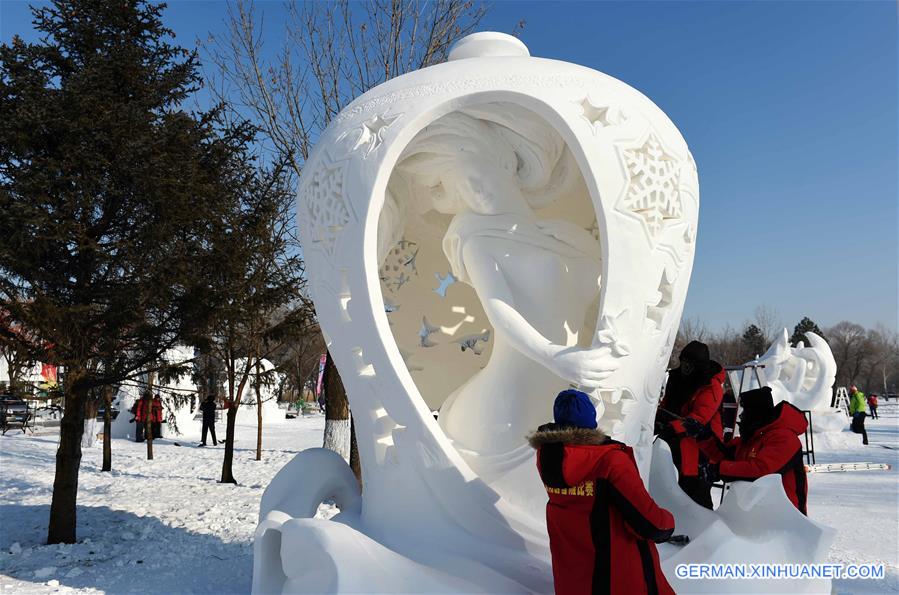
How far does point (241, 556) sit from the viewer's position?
5.44 m

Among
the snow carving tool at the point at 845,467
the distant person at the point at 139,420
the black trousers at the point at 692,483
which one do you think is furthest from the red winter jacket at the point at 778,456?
the distant person at the point at 139,420

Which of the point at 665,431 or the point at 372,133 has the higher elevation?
the point at 372,133

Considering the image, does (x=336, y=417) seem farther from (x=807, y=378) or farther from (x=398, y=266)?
(x=807, y=378)

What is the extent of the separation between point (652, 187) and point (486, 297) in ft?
3.62

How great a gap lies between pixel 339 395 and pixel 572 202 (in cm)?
547

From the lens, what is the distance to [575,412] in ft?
8.28

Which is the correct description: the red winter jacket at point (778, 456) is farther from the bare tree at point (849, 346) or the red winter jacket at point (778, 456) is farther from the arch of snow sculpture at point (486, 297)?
the bare tree at point (849, 346)

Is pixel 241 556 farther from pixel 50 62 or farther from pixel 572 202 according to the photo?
pixel 50 62

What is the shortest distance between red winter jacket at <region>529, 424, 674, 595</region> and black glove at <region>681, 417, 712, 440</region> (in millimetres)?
1674

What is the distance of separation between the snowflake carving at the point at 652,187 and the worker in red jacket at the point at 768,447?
3.80ft

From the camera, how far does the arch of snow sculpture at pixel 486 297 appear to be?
345 centimetres

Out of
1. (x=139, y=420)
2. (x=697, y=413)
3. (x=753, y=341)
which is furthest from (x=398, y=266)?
(x=753, y=341)

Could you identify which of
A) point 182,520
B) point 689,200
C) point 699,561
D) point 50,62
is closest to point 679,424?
point 699,561

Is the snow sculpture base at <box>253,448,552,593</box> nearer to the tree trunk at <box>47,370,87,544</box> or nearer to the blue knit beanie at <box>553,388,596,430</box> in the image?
the blue knit beanie at <box>553,388,596,430</box>
